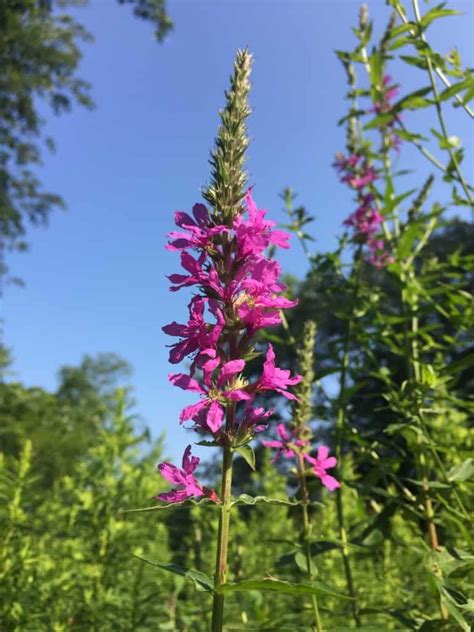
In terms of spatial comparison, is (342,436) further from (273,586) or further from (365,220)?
(365,220)

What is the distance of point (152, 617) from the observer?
3.45m

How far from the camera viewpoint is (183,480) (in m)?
1.49

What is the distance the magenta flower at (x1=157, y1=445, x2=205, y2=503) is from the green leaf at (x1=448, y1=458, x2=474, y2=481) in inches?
43.5

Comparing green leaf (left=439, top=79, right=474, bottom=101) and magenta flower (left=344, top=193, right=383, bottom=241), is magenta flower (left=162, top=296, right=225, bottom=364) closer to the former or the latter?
green leaf (left=439, top=79, right=474, bottom=101)

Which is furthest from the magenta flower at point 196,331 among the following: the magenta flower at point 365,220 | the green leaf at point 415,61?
the magenta flower at point 365,220

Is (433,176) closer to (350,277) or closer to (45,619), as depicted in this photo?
(350,277)

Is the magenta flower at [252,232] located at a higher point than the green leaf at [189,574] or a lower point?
higher

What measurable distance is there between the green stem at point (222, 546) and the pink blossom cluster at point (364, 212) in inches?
102

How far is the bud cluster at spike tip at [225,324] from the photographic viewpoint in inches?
58.2

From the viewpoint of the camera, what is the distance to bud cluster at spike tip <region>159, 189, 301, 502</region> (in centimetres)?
148

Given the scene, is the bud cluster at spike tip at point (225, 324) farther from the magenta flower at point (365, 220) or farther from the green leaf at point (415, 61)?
the magenta flower at point (365, 220)

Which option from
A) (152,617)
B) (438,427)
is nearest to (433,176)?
(438,427)

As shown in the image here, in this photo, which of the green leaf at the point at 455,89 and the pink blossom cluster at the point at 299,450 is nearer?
the pink blossom cluster at the point at 299,450

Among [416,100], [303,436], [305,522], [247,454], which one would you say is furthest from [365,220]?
[247,454]
